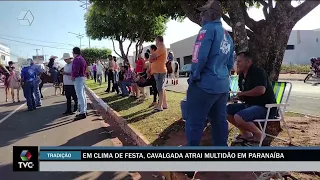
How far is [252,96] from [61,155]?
2.24 m

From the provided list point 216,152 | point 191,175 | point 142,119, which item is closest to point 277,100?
point 191,175

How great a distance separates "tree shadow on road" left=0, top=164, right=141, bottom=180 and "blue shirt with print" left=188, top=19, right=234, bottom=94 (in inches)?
55.4

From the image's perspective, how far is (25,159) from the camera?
2.49m

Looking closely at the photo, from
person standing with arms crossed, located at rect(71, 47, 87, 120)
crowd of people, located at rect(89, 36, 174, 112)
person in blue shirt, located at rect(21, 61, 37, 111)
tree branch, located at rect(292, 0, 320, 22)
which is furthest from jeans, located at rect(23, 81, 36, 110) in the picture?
tree branch, located at rect(292, 0, 320, 22)

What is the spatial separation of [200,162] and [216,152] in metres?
0.14

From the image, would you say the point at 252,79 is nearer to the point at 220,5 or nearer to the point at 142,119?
the point at 220,5

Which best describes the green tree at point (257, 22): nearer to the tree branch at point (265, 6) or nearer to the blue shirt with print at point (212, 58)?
the tree branch at point (265, 6)

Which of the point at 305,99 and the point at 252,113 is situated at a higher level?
the point at 252,113

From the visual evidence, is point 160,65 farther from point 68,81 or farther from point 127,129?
point 68,81

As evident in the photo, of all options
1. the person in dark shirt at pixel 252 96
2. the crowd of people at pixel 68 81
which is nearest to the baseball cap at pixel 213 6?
the person in dark shirt at pixel 252 96

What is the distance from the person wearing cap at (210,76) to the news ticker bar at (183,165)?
69cm

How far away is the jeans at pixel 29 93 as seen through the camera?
8.51 meters

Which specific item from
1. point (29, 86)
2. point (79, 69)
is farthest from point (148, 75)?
point (29, 86)

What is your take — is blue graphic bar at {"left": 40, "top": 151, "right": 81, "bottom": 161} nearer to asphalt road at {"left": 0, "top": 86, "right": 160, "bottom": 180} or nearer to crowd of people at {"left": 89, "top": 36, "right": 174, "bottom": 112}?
asphalt road at {"left": 0, "top": 86, "right": 160, "bottom": 180}
